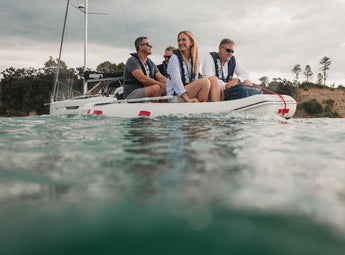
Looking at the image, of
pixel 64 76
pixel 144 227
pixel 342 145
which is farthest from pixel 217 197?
pixel 64 76

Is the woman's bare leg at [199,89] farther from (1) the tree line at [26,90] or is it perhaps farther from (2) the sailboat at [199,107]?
(1) the tree line at [26,90]

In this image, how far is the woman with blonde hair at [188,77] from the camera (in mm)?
4441

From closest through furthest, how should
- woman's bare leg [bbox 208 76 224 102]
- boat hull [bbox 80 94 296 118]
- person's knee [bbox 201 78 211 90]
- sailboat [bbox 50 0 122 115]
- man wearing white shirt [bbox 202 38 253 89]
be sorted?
boat hull [bbox 80 94 296 118] → person's knee [bbox 201 78 211 90] → woman's bare leg [bbox 208 76 224 102] → man wearing white shirt [bbox 202 38 253 89] → sailboat [bbox 50 0 122 115]

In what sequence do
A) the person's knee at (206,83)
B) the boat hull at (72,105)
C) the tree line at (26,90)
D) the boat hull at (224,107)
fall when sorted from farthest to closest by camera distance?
the tree line at (26,90) → the boat hull at (72,105) → the person's knee at (206,83) → the boat hull at (224,107)

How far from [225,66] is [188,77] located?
1019 millimetres

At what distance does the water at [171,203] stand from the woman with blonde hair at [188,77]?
3029mm

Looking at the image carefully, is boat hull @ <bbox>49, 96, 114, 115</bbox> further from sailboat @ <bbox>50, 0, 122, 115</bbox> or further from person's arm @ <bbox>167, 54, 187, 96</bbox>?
person's arm @ <bbox>167, 54, 187, 96</bbox>

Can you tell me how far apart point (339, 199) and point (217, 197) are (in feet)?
1.43

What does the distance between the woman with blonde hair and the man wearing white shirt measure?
1.17 ft

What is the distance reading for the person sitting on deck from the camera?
4988mm

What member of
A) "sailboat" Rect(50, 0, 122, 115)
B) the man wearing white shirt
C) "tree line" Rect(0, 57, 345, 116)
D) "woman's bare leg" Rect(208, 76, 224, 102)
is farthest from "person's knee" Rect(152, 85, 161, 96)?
"tree line" Rect(0, 57, 345, 116)

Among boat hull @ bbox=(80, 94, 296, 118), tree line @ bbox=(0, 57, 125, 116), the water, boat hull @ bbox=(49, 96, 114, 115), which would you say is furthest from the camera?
tree line @ bbox=(0, 57, 125, 116)

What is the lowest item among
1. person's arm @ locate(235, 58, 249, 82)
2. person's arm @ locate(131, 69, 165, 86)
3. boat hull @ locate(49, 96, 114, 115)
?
boat hull @ locate(49, 96, 114, 115)

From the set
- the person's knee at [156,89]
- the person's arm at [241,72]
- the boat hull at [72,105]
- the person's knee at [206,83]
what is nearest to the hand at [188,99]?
the person's knee at [206,83]
